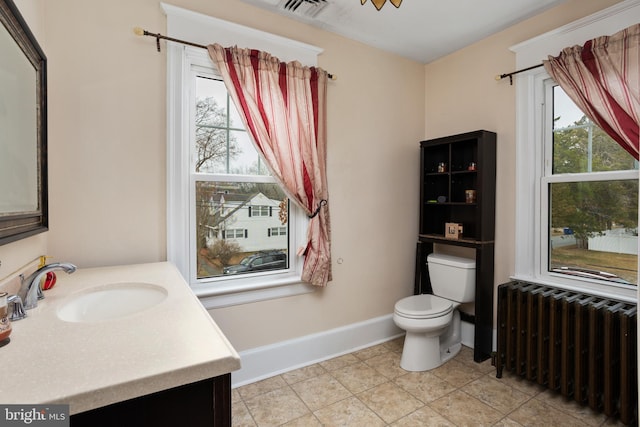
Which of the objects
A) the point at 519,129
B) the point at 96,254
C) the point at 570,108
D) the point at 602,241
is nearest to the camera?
the point at 96,254

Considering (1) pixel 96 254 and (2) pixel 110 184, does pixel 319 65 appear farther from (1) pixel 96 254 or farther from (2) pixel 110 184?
(1) pixel 96 254

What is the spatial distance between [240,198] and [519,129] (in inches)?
83.0

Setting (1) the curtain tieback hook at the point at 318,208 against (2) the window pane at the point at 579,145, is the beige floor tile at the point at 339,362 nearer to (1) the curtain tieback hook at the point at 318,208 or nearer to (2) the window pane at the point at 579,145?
(1) the curtain tieback hook at the point at 318,208

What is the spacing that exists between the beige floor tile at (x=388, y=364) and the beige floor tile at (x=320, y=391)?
36 cm

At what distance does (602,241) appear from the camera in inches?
82.0

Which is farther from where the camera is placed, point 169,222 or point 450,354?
point 450,354

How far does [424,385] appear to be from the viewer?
2.16 metres

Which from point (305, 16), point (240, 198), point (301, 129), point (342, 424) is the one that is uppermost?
point (305, 16)

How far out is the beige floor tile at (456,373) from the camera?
86.7 inches

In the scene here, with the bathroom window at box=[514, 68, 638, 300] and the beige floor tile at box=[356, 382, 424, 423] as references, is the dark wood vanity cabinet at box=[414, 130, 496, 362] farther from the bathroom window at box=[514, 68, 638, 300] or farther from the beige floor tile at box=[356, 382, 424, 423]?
the beige floor tile at box=[356, 382, 424, 423]

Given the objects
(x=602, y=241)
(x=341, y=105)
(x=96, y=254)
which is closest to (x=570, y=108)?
(x=602, y=241)

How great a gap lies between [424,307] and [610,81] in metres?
1.81

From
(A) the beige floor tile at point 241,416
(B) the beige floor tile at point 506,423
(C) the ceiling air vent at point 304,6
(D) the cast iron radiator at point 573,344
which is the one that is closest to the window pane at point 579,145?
(D) the cast iron radiator at point 573,344

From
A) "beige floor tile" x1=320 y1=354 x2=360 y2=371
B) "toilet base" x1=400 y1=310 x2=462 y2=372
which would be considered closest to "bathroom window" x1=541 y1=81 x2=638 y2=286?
"toilet base" x1=400 y1=310 x2=462 y2=372
